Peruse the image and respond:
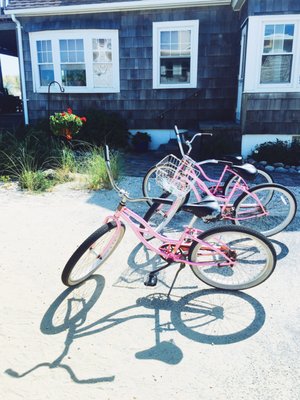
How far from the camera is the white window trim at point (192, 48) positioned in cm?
873

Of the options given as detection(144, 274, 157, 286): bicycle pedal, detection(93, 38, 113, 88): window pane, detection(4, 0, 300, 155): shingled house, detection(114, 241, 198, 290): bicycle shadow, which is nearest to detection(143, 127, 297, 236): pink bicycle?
detection(114, 241, 198, 290): bicycle shadow

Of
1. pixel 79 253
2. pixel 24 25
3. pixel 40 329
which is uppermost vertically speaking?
pixel 24 25

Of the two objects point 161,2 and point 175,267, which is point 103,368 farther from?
point 161,2

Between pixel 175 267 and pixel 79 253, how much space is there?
102 centimetres

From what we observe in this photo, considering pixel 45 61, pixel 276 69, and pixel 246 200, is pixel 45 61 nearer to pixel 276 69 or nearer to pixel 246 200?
pixel 276 69

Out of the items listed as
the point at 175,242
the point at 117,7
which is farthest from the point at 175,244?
the point at 117,7

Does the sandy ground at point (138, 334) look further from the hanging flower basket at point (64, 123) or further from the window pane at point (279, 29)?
the window pane at point (279, 29)

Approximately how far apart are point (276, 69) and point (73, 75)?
5.26m

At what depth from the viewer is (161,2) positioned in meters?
8.41

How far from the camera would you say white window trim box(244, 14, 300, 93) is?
712cm

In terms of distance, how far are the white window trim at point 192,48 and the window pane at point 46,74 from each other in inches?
113

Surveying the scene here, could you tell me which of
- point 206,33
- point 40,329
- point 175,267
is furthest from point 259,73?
point 40,329

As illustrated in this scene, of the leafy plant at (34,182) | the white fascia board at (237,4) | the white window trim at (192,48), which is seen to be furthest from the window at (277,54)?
the leafy plant at (34,182)

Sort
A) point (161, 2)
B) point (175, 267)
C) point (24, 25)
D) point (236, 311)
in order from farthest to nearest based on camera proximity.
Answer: point (24, 25) < point (161, 2) < point (175, 267) < point (236, 311)
